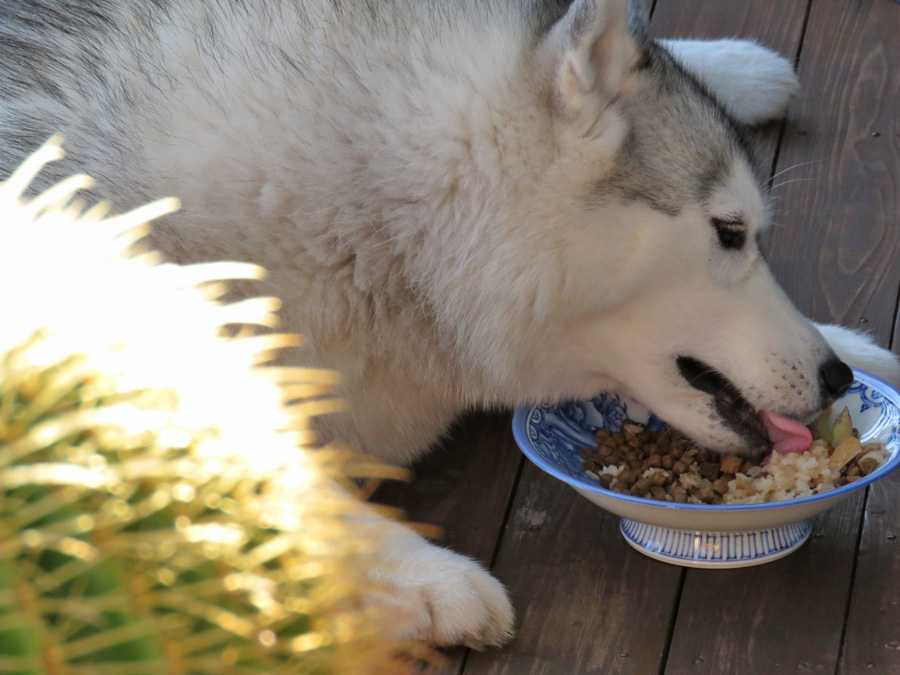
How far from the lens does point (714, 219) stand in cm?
170

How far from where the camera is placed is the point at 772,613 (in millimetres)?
1623

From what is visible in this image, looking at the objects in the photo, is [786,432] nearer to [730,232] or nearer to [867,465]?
[867,465]

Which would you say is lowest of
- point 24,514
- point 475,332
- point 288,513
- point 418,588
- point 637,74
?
point 418,588

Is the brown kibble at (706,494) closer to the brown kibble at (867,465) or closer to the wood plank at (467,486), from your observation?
the brown kibble at (867,465)

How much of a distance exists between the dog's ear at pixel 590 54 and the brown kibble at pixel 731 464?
0.69 m

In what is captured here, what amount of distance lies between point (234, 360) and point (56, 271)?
160 millimetres

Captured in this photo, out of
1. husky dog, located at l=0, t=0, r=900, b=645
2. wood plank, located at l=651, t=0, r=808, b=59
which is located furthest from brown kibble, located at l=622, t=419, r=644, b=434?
wood plank, located at l=651, t=0, r=808, b=59

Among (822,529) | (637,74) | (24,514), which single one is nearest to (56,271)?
(24,514)

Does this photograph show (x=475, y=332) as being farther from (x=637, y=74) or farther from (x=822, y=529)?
(x=822, y=529)

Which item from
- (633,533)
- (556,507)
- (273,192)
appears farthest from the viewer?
(556,507)

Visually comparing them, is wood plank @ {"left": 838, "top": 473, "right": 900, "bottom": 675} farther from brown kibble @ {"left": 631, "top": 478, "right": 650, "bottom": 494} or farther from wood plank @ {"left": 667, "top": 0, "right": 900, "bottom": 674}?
brown kibble @ {"left": 631, "top": 478, "right": 650, "bottom": 494}

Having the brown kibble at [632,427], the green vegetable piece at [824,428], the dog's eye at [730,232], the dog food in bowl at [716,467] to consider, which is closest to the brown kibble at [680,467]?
the dog food in bowl at [716,467]

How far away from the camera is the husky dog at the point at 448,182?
5.38 ft

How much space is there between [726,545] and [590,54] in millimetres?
855
